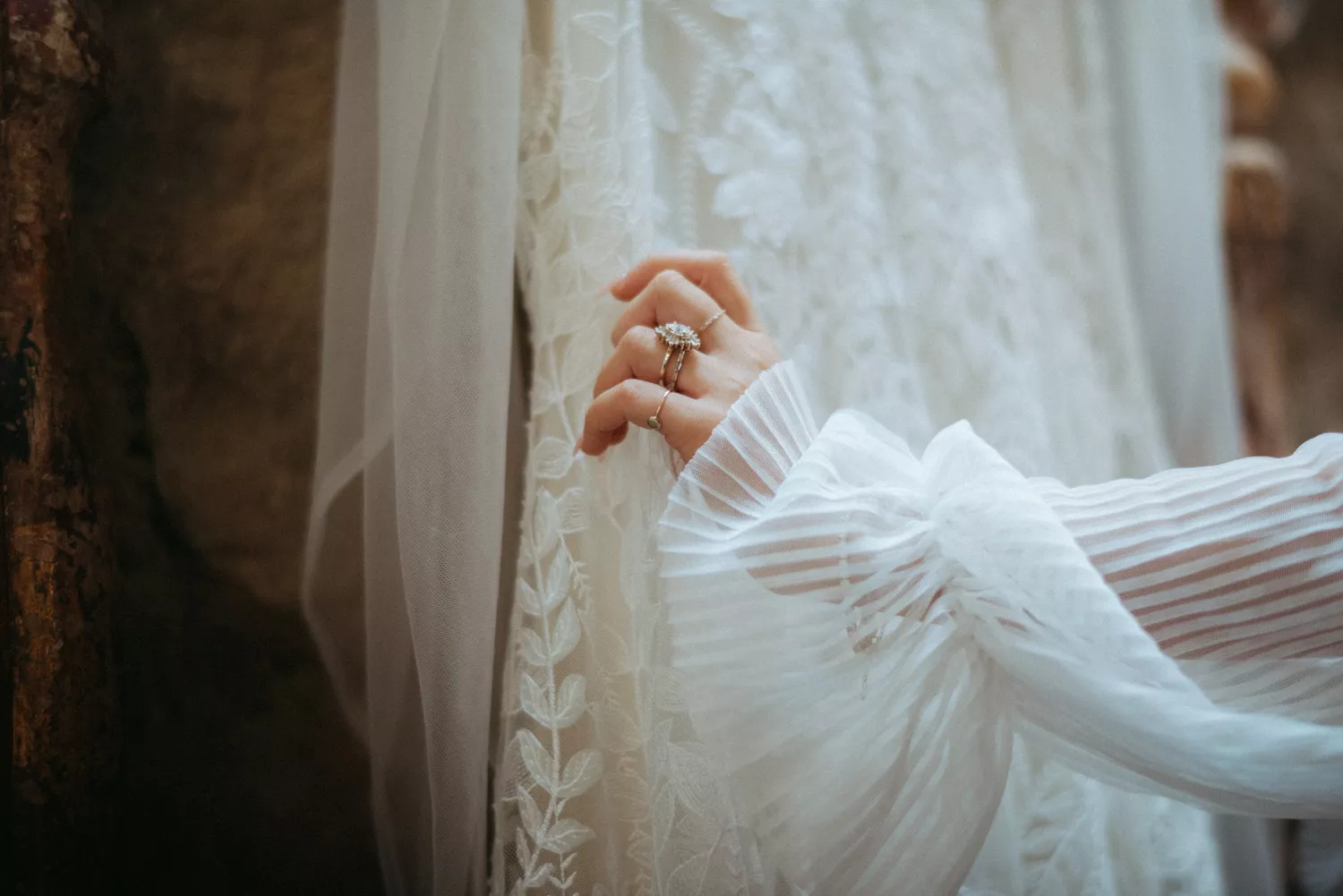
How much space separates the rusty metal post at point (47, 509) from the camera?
0.53m

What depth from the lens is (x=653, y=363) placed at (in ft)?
1.80

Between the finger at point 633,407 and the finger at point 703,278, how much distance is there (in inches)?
2.5

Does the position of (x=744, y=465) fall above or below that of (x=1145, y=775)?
above

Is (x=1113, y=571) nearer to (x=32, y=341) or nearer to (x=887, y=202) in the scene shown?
(x=887, y=202)

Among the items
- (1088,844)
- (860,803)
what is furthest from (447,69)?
(1088,844)

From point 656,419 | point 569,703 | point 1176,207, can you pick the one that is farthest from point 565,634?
point 1176,207

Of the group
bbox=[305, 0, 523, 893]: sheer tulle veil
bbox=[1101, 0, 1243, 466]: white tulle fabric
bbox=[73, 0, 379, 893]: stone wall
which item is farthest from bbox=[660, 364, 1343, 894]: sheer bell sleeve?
bbox=[1101, 0, 1243, 466]: white tulle fabric

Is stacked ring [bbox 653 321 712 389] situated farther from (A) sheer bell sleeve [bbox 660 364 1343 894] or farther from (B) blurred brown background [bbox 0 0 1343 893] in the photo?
(B) blurred brown background [bbox 0 0 1343 893]

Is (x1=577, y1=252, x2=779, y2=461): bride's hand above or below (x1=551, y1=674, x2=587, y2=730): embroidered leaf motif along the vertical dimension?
above

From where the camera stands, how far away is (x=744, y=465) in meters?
0.52

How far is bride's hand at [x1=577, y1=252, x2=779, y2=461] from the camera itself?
53cm

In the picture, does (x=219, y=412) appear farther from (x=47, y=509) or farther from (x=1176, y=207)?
(x=1176, y=207)

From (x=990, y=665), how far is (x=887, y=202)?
0.47 metres

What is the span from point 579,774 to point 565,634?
9cm
